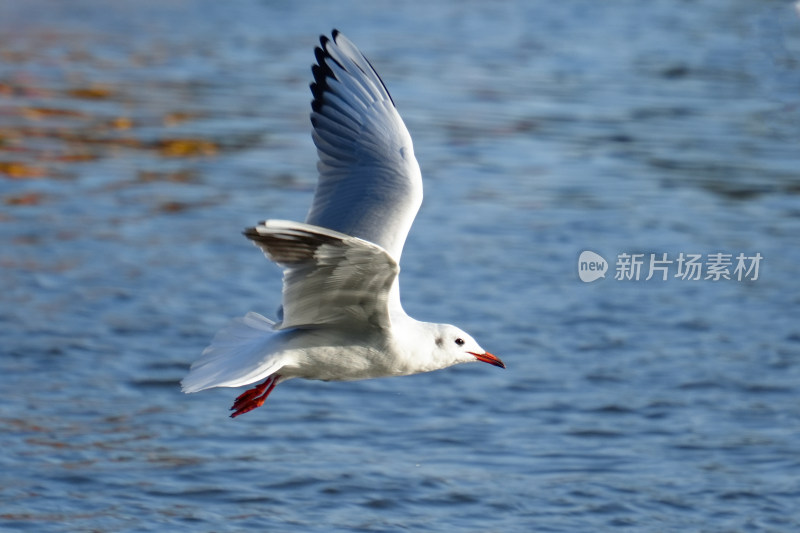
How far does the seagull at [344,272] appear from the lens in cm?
503

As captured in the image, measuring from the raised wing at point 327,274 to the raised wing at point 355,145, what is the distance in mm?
803

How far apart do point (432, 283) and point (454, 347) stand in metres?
4.58

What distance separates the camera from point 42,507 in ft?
23.1

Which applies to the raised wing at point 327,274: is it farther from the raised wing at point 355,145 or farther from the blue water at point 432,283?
the blue water at point 432,283

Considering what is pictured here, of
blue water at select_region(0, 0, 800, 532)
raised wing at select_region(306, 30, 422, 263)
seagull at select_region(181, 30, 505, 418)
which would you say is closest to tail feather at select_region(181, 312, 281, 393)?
seagull at select_region(181, 30, 505, 418)

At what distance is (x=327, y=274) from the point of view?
5.16 m

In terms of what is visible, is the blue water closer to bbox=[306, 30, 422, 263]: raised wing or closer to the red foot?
the red foot

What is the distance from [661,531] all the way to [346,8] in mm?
14631

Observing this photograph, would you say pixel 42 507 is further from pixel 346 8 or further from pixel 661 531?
pixel 346 8

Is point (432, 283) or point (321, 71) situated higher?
point (321, 71)

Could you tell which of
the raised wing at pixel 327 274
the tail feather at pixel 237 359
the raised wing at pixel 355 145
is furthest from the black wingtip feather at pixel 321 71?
the raised wing at pixel 327 274

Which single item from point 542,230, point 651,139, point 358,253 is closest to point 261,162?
point 542,230
